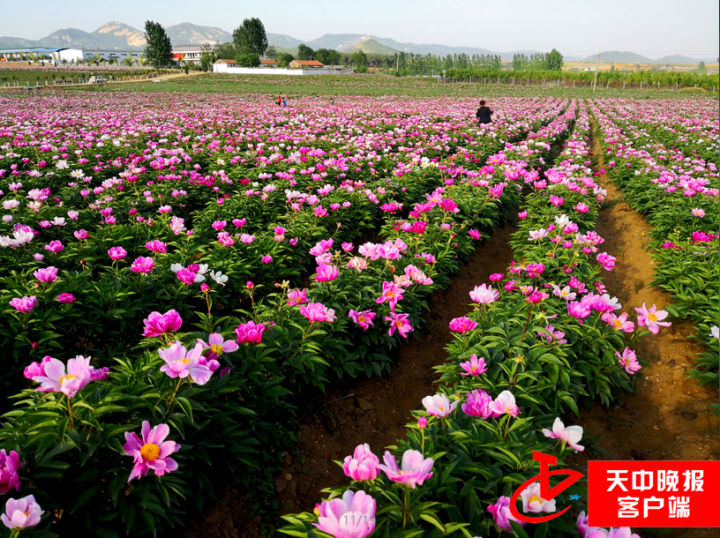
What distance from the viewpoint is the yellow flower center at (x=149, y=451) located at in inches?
60.8

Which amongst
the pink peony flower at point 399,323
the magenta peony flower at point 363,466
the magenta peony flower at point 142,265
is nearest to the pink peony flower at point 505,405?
the magenta peony flower at point 363,466

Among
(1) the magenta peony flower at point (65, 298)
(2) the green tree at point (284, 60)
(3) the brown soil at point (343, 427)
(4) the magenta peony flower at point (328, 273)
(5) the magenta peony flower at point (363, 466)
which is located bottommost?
(3) the brown soil at point (343, 427)

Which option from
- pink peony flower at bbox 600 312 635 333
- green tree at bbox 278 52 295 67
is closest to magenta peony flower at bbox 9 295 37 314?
pink peony flower at bbox 600 312 635 333

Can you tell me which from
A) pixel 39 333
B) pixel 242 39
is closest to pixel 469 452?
pixel 39 333

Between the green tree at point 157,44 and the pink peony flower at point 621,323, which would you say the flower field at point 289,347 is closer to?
the pink peony flower at point 621,323

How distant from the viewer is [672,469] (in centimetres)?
175

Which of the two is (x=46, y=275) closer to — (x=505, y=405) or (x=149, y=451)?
(x=149, y=451)

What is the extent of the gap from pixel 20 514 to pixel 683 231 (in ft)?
22.7

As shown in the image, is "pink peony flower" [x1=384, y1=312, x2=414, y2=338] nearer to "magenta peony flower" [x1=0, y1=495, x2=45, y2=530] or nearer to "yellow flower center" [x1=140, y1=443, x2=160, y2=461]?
"yellow flower center" [x1=140, y1=443, x2=160, y2=461]

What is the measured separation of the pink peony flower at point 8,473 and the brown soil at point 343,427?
94cm

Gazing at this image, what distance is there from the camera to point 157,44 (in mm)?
74062

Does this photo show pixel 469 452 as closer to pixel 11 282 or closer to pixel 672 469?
pixel 672 469

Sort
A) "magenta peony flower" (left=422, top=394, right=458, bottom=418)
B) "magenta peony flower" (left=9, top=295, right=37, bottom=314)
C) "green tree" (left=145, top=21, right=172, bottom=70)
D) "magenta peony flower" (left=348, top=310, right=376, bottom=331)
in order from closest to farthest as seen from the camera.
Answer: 1. "magenta peony flower" (left=422, top=394, right=458, bottom=418)
2. "magenta peony flower" (left=9, top=295, right=37, bottom=314)
3. "magenta peony flower" (left=348, top=310, right=376, bottom=331)
4. "green tree" (left=145, top=21, right=172, bottom=70)

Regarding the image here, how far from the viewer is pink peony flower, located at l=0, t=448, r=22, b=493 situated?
1431 millimetres
